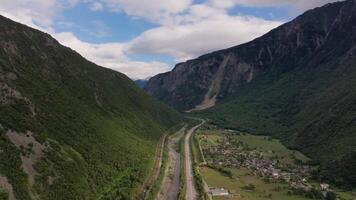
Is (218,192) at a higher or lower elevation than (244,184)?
lower

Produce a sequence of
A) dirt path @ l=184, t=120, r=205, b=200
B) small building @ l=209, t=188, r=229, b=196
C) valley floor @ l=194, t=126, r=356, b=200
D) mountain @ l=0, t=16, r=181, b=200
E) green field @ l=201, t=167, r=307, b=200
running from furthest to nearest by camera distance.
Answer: valley floor @ l=194, t=126, r=356, b=200 → small building @ l=209, t=188, r=229, b=196 → green field @ l=201, t=167, r=307, b=200 → dirt path @ l=184, t=120, r=205, b=200 → mountain @ l=0, t=16, r=181, b=200

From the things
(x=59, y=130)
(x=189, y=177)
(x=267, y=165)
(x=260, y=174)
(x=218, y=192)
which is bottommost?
(x=218, y=192)

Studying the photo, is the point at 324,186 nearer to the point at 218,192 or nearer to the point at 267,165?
the point at 218,192

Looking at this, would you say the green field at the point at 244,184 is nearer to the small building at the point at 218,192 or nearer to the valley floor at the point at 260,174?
the valley floor at the point at 260,174

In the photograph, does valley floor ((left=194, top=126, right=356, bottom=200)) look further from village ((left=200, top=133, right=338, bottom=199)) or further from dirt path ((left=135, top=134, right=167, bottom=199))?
dirt path ((left=135, top=134, right=167, bottom=199))

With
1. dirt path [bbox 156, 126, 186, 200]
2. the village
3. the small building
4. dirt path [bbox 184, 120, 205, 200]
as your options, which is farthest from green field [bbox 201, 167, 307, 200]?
dirt path [bbox 156, 126, 186, 200]

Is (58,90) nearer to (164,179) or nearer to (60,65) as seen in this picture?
(60,65)

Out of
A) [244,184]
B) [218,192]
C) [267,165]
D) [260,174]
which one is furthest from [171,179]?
[267,165]
